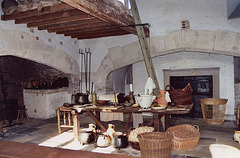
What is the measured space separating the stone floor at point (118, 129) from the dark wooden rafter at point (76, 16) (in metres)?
2.48

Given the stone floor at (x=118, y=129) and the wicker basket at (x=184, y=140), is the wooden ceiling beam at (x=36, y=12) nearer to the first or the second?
the stone floor at (x=118, y=129)

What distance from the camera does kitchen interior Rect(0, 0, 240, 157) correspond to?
5.20 meters

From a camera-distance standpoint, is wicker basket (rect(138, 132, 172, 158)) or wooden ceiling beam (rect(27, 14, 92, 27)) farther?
wooden ceiling beam (rect(27, 14, 92, 27))

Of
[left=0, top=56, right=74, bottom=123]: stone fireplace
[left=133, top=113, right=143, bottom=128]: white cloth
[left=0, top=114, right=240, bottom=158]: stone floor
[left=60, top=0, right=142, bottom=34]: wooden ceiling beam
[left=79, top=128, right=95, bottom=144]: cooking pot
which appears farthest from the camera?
[left=0, top=56, right=74, bottom=123]: stone fireplace

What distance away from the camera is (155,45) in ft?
19.2

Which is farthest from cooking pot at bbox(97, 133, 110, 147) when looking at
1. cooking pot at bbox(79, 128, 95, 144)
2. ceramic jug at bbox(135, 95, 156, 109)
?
ceramic jug at bbox(135, 95, 156, 109)

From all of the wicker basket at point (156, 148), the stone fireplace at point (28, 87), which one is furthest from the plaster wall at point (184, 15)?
the wicker basket at point (156, 148)

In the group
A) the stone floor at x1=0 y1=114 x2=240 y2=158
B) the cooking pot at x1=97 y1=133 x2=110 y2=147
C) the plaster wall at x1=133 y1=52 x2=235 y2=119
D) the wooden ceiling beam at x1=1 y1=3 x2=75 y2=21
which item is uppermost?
the wooden ceiling beam at x1=1 y1=3 x2=75 y2=21

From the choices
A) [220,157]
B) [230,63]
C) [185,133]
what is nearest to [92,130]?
[185,133]

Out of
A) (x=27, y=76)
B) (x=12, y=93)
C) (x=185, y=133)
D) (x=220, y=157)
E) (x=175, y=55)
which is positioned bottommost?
(x=220, y=157)

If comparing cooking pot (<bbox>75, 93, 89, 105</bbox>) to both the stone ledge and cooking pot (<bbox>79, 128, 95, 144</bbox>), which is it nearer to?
cooking pot (<bbox>79, 128, 95, 144</bbox>)

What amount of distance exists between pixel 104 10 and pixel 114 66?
2859 millimetres

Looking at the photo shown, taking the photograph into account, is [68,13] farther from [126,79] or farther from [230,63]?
[126,79]

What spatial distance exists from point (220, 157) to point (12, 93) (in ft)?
21.4
